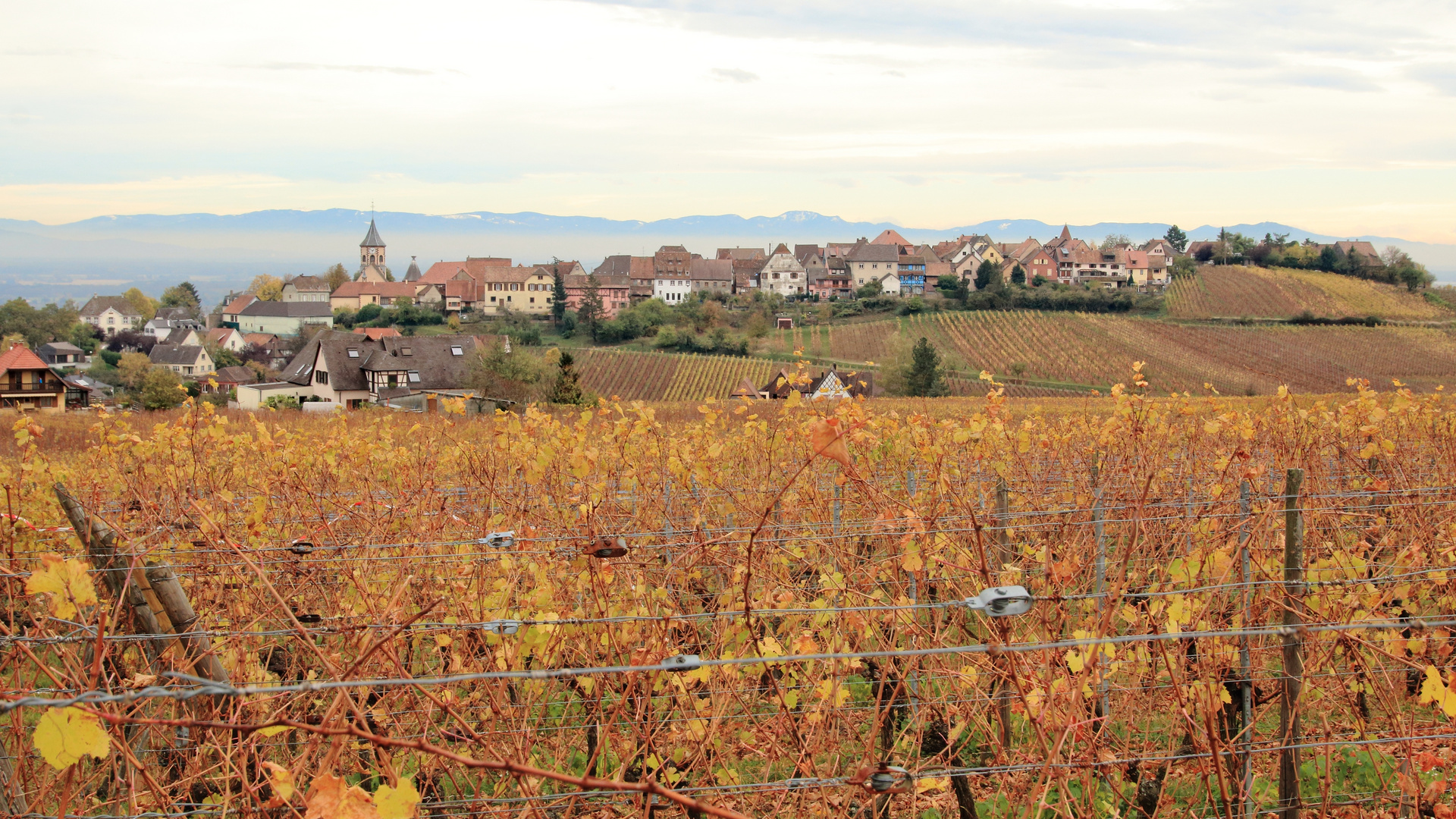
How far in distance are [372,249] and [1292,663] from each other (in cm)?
12027

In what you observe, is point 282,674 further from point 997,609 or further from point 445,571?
point 997,609

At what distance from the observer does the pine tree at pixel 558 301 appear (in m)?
66.1

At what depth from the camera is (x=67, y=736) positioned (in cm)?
172

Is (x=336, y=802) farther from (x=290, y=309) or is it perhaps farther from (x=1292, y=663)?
(x=290, y=309)

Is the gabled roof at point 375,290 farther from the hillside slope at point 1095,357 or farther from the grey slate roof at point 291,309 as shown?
the hillside slope at point 1095,357

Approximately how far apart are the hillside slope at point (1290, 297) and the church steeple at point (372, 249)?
286 feet

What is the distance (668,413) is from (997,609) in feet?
61.0

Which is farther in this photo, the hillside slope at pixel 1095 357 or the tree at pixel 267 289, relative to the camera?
the tree at pixel 267 289

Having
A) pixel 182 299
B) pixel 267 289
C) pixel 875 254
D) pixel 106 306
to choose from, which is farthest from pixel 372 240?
pixel 875 254

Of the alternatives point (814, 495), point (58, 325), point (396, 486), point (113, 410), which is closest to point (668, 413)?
point (396, 486)

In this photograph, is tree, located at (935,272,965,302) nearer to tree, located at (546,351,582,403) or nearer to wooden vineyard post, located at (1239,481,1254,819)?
tree, located at (546,351,582,403)

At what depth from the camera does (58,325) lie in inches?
2867

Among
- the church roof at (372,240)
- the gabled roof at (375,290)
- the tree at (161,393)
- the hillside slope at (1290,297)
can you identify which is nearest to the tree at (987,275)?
the hillside slope at (1290,297)

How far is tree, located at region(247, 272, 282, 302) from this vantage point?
337 feet
